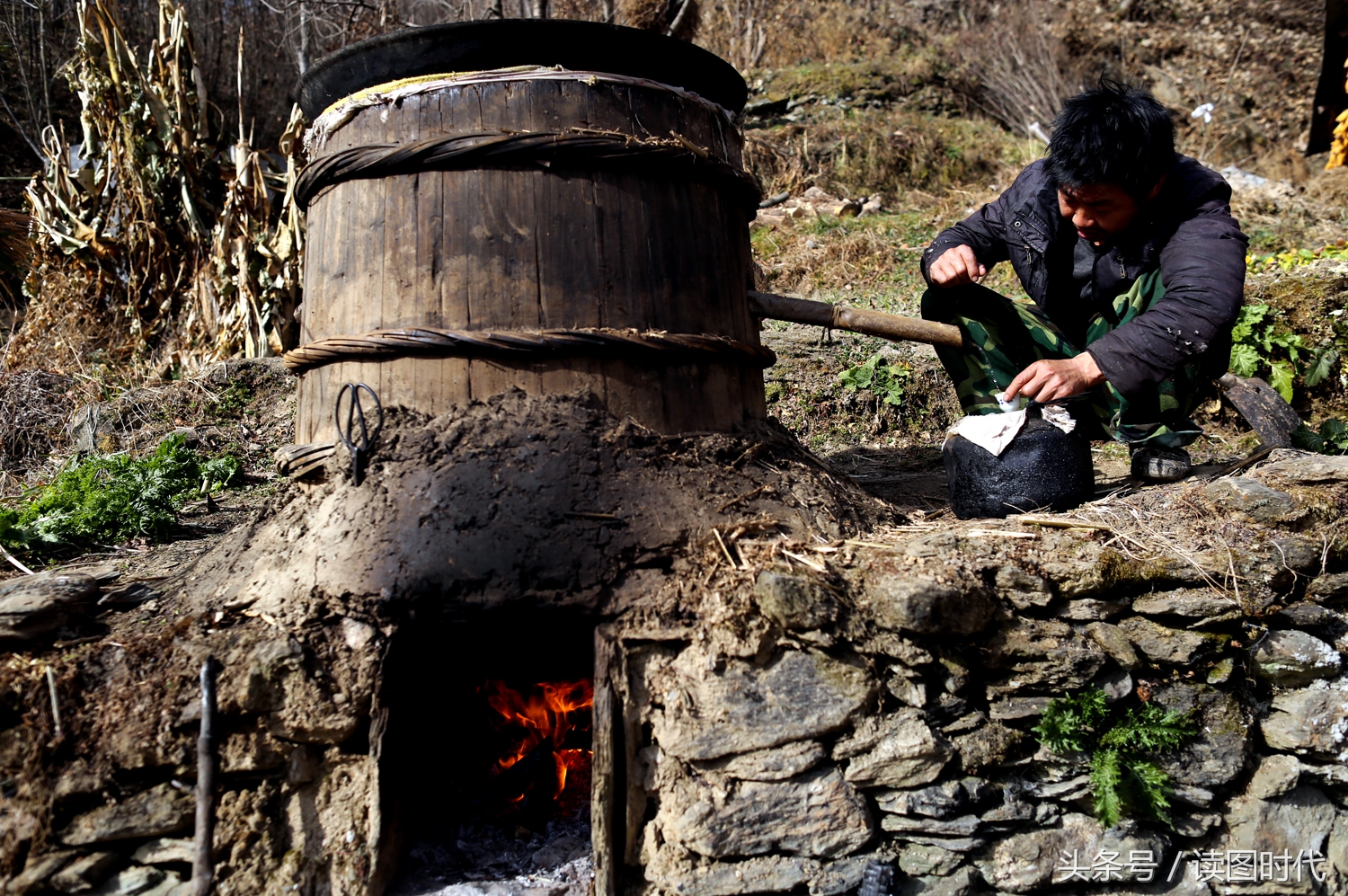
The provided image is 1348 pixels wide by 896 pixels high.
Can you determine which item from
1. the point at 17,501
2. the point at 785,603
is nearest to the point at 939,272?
the point at 785,603

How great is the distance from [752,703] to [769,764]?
166 millimetres

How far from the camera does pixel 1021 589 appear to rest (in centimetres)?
241

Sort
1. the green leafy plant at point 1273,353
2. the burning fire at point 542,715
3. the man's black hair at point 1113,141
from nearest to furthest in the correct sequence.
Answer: the man's black hair at point 1113,141 < the burning fire at point 542,715 < the green leafy plant at point 1273,353

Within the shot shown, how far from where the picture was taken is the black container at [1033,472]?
2.82 m

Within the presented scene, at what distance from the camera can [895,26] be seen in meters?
13.0

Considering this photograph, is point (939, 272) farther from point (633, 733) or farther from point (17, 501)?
point (17, 501)

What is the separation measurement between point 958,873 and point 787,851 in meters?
0.48

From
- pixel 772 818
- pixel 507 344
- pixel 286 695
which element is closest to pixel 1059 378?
pixel 772 818

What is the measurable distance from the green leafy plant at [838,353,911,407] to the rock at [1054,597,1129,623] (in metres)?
2.92

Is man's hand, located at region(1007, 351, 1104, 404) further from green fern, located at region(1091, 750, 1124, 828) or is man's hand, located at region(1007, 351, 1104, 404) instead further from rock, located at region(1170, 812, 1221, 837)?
rock, located at region(1170, 812, 1221, 837)

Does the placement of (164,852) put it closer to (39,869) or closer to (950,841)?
(39,869)

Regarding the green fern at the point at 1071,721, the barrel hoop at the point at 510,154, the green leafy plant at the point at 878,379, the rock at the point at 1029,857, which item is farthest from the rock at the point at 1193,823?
the green leafy plant at the point at 878,379

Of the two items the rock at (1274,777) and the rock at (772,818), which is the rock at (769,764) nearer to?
the rock at (772,818)

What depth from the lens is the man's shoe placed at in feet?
10.3
